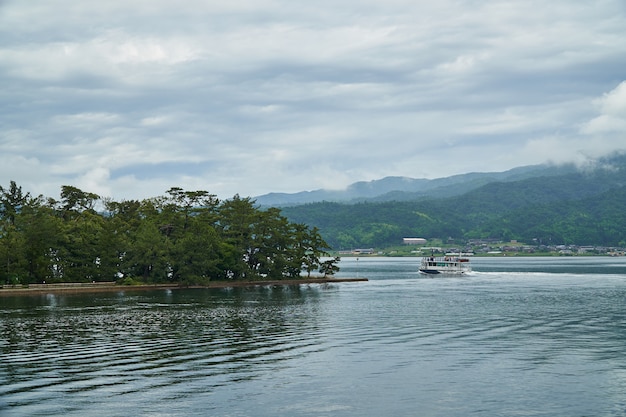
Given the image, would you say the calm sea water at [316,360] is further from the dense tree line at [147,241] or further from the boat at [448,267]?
the boat at [448,267]

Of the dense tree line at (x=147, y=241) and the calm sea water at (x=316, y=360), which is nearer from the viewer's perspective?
the calm sea water at (x=316, y=360)

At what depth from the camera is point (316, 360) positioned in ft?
149

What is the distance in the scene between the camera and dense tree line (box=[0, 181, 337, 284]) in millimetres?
123688

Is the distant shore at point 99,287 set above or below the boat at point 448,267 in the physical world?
above

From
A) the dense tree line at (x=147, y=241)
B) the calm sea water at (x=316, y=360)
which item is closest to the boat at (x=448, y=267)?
the dense tree line at (x=147, y=241)

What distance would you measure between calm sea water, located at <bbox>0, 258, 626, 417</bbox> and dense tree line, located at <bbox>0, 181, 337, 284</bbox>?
39.8 m

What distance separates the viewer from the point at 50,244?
4889 inches

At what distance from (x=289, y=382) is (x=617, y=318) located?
46.4 m

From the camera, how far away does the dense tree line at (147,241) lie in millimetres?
123688

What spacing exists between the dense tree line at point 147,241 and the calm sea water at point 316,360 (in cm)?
3984

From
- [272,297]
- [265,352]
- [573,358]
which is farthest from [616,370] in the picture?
[272,297]

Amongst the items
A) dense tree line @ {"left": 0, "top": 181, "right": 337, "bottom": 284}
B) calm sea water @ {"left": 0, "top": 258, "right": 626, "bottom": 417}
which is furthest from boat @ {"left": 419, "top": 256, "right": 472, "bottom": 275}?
calm sea water @ {"left": 0, "top": 258, "right": 626, "bottom": 417}

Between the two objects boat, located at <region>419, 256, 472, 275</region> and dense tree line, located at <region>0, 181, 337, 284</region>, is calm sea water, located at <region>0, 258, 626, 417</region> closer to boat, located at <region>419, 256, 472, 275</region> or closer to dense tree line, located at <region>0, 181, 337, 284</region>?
dense tree line, located at <region>0, 181, 337, 284</region>

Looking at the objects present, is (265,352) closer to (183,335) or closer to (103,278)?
(183,335)
